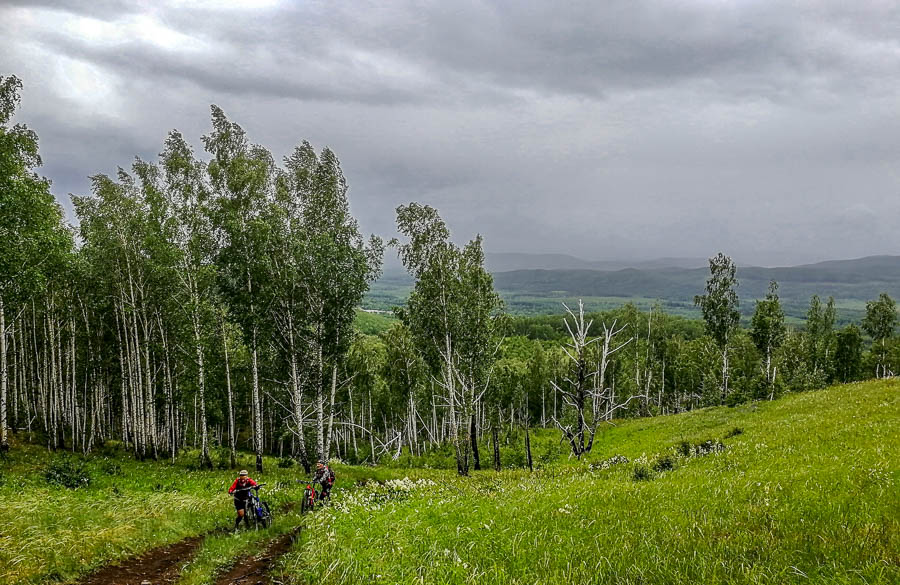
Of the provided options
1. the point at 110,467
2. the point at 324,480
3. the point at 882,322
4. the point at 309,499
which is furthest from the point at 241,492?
the point at 882,322

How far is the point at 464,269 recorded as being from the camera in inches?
1278

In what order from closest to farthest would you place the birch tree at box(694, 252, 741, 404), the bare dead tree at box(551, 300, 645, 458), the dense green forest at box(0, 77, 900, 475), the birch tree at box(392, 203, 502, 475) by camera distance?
the bare dead tree at box(551, 300, 645, 458), the dense green forest at box(0, 77, 900, 475), the birch tree at box(392, 203, 502, 475), the birch tree at box(694, 252, 741, 404)

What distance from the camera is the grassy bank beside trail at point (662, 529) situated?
5.95 meters

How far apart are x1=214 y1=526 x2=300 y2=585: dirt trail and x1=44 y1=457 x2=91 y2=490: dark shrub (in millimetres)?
13080

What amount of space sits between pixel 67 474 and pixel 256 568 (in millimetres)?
16464

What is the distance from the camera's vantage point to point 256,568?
12.6 m

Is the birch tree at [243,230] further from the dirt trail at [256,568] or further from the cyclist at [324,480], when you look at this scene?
the dirt trail at [256,568]

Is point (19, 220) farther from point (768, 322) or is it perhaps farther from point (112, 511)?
point (768, 322)

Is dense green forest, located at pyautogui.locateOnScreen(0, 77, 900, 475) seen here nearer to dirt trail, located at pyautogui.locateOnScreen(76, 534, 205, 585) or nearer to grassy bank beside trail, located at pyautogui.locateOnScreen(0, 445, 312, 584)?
grassy bank beside trail, located at pyautogui.locateOnScreen(0, 445, 312, 584)

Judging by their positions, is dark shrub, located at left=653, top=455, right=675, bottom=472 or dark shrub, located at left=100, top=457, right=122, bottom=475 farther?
dark shrub, located at left=100, top=457, right=122, bottom=475

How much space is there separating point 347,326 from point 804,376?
51241 mm

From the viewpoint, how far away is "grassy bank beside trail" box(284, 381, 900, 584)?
595 cm

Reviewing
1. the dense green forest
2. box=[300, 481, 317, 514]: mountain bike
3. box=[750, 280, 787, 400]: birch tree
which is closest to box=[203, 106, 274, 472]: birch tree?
the dense green forest

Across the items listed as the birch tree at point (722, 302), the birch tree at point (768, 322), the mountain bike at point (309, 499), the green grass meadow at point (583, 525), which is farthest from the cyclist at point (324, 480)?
the birch tree at point (768, 322)
